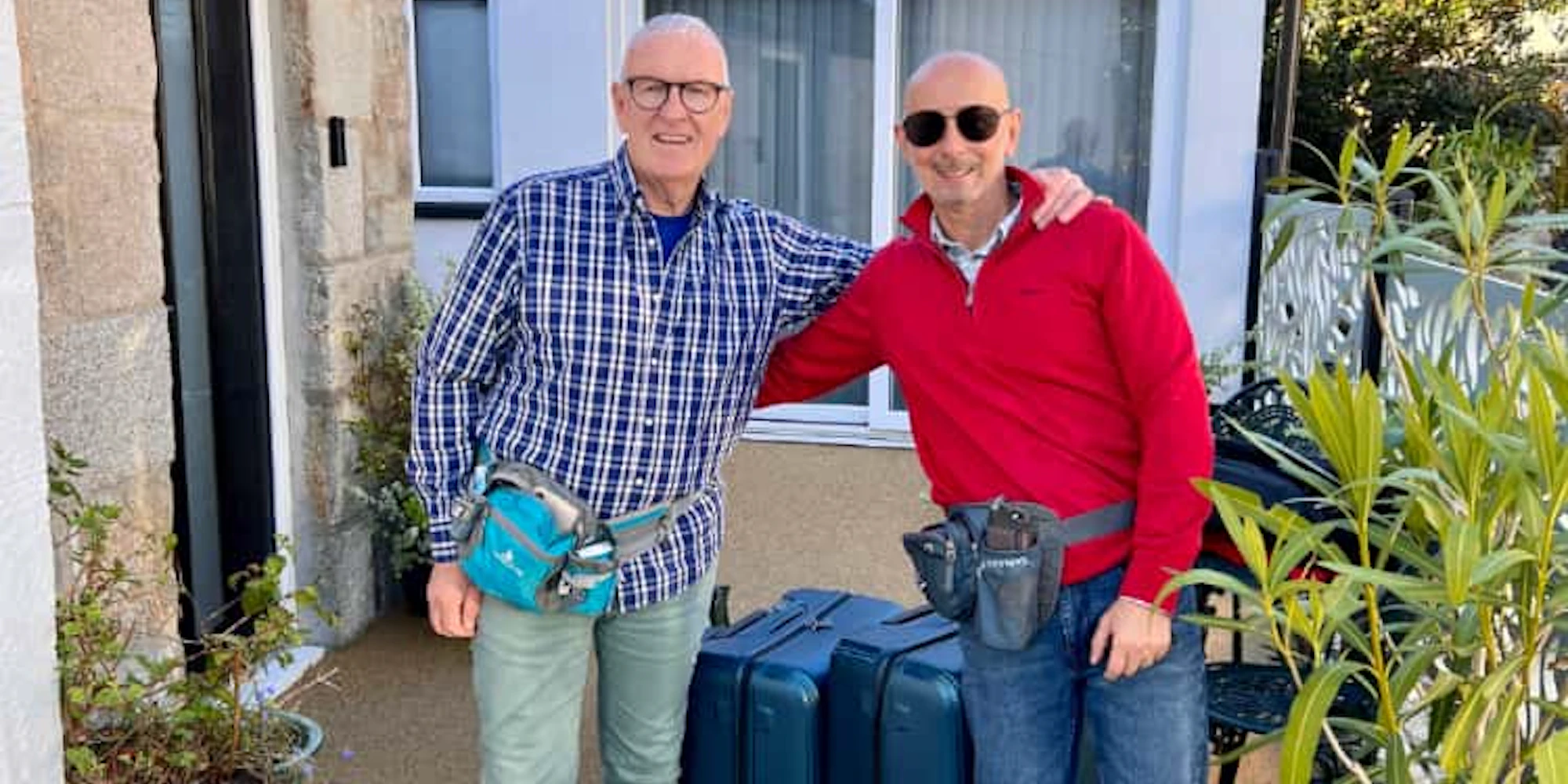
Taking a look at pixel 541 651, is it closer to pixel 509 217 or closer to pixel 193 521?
pixel 509 217

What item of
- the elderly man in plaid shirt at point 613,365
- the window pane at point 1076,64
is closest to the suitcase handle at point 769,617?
the elderly man in plaid shirt at point 613,365

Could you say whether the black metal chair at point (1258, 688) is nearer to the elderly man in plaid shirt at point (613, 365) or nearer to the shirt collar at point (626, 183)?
the elderly man in plaid shirt at point (613, 365)

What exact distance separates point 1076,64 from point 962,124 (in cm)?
513

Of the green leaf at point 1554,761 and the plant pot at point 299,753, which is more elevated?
the green leaf at point 1554,761

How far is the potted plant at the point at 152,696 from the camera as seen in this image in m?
2.63

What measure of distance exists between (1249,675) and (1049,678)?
977mm

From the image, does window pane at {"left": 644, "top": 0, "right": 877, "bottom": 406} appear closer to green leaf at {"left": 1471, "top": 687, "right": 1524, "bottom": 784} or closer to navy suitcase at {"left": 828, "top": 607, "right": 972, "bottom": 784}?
navy suitcase at {"left": 828, "top": 607, "right": 972, "bottom": 784}

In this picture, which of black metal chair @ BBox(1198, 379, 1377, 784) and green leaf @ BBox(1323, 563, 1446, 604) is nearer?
green leaf @ BBox(1323, 563, 1446, 604)

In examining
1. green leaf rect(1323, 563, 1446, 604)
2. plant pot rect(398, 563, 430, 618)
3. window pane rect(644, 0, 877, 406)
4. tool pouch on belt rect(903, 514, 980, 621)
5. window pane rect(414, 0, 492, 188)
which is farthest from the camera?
window pane rect(414, 0, 492, 188)

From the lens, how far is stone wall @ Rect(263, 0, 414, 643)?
4.32 m

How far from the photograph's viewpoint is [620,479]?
252cm

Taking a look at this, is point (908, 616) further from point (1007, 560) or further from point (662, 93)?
point (662, 93)

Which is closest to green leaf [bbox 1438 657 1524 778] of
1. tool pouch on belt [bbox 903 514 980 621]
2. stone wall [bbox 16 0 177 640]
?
tool pouch on belt [bbox 903 514 980 621]

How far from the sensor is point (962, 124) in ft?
7.36
